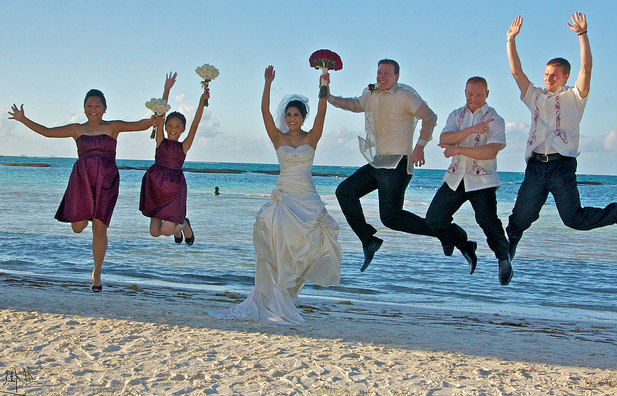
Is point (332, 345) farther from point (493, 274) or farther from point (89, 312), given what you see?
point (493, 274)

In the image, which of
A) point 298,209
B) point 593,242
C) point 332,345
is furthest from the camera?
point 593,242

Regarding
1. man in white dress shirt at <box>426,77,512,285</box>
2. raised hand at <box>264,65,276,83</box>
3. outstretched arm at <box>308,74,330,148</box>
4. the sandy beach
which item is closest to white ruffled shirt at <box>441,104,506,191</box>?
man in white dress shirt at <box>426,77,512,285</box>

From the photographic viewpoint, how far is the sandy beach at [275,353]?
15.7 ft

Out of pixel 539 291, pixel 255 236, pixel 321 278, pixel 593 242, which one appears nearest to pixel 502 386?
pixel 321 278

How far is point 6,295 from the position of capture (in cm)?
765

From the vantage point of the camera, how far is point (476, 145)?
6.64 m

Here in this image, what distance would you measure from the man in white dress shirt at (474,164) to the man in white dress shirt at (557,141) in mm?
318

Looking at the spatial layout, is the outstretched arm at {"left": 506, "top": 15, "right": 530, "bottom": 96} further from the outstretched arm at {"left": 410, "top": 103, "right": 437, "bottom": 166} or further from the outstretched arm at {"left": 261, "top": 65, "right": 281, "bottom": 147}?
the outstretched arm at {"left": 261, "top": 65, "right": 281, "bottom": 147}

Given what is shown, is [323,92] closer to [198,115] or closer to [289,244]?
[198,115]

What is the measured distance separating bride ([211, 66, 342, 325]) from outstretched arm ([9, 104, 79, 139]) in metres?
2.07

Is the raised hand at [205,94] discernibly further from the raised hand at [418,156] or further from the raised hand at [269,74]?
the raised hand at [418,156]

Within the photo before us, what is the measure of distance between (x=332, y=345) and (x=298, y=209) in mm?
1449

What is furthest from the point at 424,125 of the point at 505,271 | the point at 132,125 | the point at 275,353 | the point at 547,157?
the point at 132,125

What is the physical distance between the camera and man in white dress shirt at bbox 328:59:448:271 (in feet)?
22.5
